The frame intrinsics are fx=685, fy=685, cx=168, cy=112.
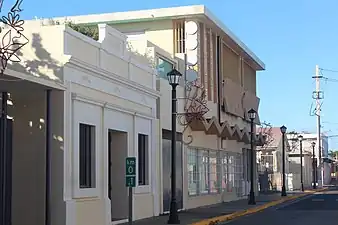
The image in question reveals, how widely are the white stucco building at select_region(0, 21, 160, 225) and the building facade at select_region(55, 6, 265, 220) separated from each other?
572 centimetres

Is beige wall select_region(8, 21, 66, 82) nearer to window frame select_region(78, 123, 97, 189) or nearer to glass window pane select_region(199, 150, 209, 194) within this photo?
window frame select_region(78, 123, 97, 189)

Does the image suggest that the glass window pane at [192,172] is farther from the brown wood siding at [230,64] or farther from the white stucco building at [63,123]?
the white stucco building at [63,123]

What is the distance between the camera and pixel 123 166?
2253 cm

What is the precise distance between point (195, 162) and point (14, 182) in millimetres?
15008

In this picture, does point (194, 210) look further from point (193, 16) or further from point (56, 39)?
point (56, 39)

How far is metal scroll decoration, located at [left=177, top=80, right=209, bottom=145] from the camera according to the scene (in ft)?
97.1

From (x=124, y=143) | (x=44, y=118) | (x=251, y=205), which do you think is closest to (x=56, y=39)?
(x=44, y=118)

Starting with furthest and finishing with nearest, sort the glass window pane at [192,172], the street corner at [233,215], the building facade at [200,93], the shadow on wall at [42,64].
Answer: the glass window pane at [192,172], the building facade at [200,93], the street corner at [233,215], the shadow on wall at [42,64]

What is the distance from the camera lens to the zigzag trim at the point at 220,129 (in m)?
30.8

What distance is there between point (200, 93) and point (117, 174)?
406 inches

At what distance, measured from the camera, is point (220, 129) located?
33.4 m

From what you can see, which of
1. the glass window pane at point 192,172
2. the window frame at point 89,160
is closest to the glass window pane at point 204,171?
the glass window pane at point 192,172

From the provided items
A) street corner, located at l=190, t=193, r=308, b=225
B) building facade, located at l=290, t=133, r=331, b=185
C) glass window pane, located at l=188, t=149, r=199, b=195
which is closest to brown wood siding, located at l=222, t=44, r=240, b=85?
glass window pane, located at l=188, t=149, r=199, b=195

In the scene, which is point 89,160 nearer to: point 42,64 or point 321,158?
point 42,64
